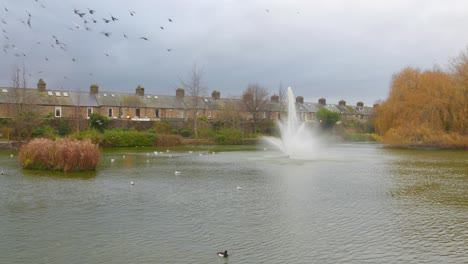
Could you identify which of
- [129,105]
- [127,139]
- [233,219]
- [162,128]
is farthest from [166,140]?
[233,219]

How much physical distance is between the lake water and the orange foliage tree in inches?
1262

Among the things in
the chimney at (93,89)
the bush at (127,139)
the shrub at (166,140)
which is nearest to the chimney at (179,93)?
the chimney at (93,89)

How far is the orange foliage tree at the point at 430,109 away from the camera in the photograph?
53250 millimetres

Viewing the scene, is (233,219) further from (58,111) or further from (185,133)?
(58,111)

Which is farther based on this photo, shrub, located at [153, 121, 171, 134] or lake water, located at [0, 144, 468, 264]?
shrub, located at [153, 121, 171, 134]

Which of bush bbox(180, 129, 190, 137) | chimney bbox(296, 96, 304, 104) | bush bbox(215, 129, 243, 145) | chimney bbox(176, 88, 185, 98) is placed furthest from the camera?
chimney bbox(296, 96, 304, 104)

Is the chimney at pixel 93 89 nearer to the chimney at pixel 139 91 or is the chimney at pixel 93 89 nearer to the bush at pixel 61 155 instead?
the chimney at pixel 139 91

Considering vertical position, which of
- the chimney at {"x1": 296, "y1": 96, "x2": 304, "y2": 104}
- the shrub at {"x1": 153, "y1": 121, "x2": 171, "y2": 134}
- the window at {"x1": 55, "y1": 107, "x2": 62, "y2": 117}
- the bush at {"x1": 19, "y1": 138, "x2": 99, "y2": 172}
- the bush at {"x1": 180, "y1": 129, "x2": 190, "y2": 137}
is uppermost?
the chimney at {"x1": 296, "y1": 96, "x2": 304, "y2": 104}

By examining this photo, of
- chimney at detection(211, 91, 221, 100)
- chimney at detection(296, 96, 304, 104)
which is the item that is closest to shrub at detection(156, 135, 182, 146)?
chimney at detection(211, 91, 221, 100)

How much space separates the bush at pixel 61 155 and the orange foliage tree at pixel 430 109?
1575 inches

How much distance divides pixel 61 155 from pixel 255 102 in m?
64.1

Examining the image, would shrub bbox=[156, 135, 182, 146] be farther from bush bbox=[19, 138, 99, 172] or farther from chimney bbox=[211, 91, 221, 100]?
chimney bbox=[211, 91, 221, 100]

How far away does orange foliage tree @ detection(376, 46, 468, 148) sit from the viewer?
5325cm

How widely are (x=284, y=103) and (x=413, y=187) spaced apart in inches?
3113
